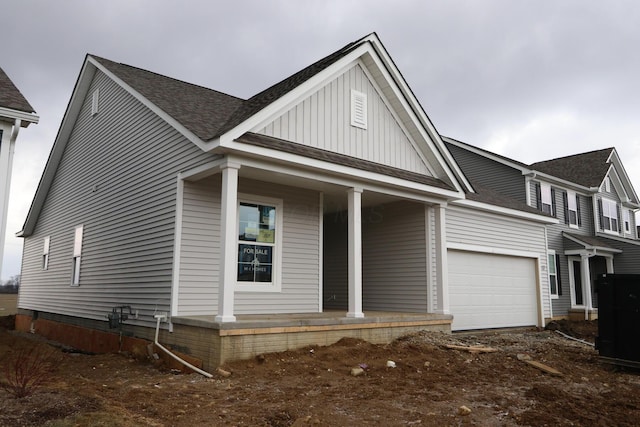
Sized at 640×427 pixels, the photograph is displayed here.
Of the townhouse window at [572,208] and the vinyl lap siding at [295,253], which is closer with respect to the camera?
the vinyl lap siding at [295,253]

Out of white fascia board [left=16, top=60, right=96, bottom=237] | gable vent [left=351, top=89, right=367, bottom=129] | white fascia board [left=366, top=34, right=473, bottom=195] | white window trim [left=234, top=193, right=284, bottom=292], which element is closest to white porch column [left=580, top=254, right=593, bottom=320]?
white fascia board [left=366, top=34, right=473, bottom=195]

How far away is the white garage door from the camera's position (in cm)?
1321

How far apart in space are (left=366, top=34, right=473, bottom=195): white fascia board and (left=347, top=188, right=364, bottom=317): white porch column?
8.66 feet

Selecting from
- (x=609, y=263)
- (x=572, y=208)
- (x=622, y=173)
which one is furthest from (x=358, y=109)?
(x=622, y=173)

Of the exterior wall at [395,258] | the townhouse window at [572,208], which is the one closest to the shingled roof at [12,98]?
the exterior wall at [395,258]

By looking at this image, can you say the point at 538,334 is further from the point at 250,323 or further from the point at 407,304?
the point at 250,323

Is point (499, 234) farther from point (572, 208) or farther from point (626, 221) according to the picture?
point (626, 221)

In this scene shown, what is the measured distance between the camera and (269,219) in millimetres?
10547

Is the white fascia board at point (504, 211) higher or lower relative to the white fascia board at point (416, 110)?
lower

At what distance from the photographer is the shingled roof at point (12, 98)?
7.96 metres

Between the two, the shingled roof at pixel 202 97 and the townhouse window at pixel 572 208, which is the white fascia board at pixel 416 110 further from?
the townhouse window at pixel 572 208

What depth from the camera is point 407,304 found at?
12.5 m

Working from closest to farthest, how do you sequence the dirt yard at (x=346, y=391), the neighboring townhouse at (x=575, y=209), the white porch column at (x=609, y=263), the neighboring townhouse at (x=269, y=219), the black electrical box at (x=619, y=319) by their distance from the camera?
the dirt yard at (x=346, y=391) → the black electrical box at (x=619, y=319) → the neighboring townhouse at (x=269, y=219) → the neighboring townhouse at (x=575, y=209) → the white porch column at (x=609, y=263)

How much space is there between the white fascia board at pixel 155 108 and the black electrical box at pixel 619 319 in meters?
7.32
